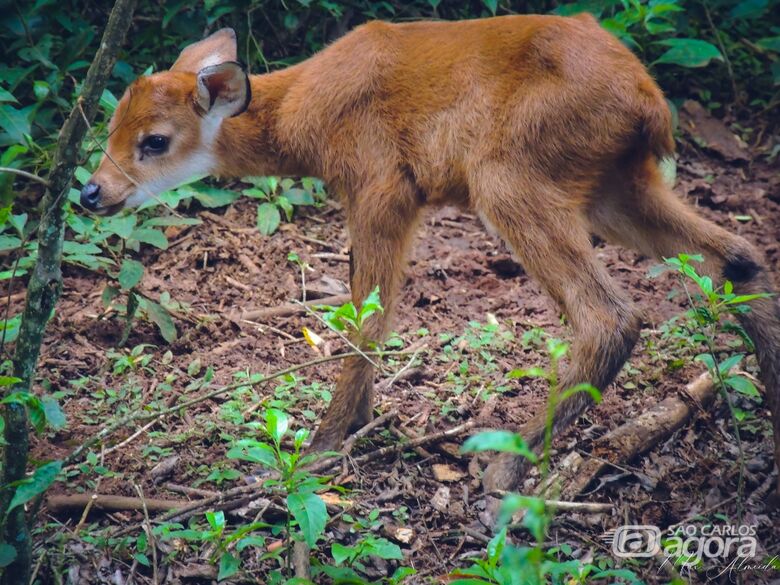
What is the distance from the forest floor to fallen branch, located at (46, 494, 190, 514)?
0.13ft

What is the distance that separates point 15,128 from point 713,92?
553 cm

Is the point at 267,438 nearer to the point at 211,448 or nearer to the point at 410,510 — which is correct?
the point at 211,448

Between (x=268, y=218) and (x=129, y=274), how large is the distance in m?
1.37

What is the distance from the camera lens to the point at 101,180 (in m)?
5.38

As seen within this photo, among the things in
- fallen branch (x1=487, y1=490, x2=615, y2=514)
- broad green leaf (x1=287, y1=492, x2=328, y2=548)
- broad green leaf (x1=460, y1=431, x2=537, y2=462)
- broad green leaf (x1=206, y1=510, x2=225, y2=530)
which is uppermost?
broad green leaf (x1=460, y1=431, x2=537, y2=462)

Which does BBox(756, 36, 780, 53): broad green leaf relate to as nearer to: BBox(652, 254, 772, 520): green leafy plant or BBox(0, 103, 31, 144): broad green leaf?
BBox(652, 254, 772, 520): green leafy plant

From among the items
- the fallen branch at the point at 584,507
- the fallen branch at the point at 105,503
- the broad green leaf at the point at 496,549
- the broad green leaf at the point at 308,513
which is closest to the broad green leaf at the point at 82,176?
the fallen branch at the point at 105,503

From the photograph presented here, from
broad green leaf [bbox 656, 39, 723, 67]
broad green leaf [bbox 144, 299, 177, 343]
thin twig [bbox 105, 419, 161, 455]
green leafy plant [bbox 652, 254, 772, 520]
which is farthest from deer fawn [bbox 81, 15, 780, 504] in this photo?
broad green leaf [bbox 656, 39, 723, 67]

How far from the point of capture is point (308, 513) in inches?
141

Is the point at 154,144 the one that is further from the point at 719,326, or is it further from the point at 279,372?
the point at 719,326

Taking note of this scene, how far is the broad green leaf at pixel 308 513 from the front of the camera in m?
3.53

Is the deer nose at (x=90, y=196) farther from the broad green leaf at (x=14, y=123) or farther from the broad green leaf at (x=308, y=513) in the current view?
the broad green leaf at (x=308, y=513)

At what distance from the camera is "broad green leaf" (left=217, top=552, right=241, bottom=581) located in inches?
148

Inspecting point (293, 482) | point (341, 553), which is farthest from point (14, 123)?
point (341, 553)
